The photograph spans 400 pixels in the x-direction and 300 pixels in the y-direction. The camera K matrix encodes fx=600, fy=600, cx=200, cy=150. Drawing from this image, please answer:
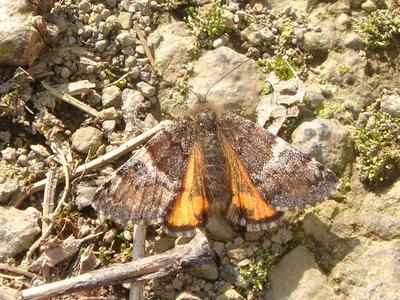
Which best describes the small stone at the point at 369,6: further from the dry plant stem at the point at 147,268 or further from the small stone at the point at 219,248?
the dry plant stem at the point at 147,268

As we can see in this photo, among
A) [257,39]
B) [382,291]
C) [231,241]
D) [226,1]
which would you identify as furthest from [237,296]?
[226,1]

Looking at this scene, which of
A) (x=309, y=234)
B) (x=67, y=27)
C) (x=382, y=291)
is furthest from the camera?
(x=67, y=27)

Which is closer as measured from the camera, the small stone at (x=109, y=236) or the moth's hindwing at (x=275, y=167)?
the moth's hindwing at (x=275, y=167)

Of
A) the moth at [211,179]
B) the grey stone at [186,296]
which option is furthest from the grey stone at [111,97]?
the grey stone at [186,296]

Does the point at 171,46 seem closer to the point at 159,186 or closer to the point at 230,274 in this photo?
the point at 159,186

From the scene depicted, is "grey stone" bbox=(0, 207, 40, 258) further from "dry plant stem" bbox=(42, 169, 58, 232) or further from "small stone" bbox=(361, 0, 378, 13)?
"small stone" bbox=(361, 0, 378, 13)

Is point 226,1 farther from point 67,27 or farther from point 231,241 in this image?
point 231,241

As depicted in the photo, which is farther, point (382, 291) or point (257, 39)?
point (257, 39)

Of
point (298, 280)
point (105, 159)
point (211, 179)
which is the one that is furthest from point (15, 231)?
point (298, 280)
